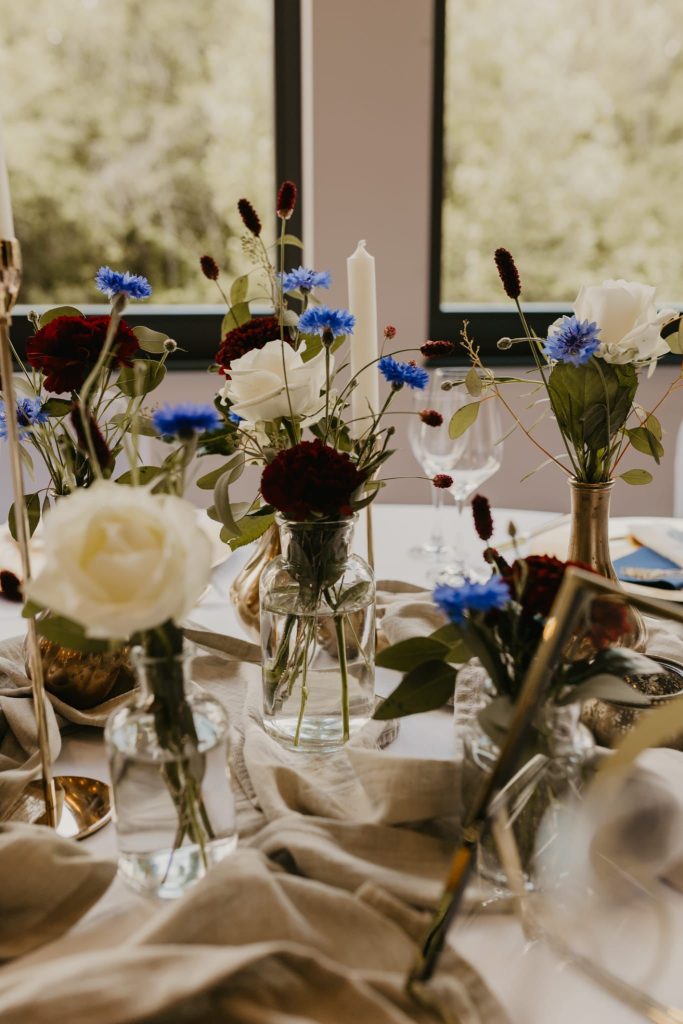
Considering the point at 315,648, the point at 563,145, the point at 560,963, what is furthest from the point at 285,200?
the point at 563,145

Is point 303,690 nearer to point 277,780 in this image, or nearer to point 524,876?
point 277,780

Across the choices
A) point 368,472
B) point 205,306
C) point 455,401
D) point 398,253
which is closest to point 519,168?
point 398,253

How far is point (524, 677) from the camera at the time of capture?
0.52 meters

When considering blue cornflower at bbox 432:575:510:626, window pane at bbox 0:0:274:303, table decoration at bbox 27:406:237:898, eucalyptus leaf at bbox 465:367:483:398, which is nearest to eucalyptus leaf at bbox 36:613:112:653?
table decoration at bbox 27:406:237:898

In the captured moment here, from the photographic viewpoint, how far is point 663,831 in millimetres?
505

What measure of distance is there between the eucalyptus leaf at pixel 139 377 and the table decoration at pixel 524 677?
217 millimetres

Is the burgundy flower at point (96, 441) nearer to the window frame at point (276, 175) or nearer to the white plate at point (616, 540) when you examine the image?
the white plate at point (616, 540)

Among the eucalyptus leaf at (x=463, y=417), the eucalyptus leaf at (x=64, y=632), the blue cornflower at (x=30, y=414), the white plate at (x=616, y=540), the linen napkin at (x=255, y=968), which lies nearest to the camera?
the linen napkin at (x=255, y=968)

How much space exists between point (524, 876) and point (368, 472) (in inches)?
11.4

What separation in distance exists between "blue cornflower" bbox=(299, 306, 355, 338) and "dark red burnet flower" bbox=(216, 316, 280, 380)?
0.06 meters

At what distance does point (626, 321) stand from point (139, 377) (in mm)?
407

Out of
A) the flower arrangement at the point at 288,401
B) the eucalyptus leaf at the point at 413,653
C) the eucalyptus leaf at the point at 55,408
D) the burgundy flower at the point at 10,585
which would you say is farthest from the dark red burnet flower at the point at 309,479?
the burgundy flower at the point at 10,585

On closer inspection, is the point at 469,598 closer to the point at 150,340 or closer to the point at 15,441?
the point at 15,441

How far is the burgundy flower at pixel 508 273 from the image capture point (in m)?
0.70
